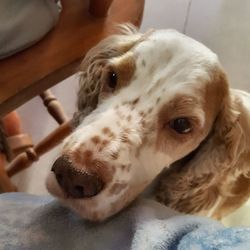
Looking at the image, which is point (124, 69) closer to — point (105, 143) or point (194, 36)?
point (105, 143)

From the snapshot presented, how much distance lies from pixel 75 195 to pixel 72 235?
6 centimetres

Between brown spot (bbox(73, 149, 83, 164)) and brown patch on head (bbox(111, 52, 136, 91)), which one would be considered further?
brown patch on head (bbox(111, 52, 136, 91))

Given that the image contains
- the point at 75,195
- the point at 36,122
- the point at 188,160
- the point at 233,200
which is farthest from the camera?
the point at 36,122

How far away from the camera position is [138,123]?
3.10ft

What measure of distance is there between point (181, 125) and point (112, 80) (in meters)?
0.16

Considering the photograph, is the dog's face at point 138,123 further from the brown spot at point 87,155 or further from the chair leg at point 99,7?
the chair leg at point 99,7

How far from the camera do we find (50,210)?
0.90m

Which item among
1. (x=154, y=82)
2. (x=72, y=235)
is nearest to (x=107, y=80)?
(x=154, y=82)

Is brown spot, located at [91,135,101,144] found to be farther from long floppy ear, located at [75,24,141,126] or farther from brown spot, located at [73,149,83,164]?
Result: long floppy ear, located at [75,24,141,126]

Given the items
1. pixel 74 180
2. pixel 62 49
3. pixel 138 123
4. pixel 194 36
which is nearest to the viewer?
pixel 74 180

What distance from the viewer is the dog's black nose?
0.82 m

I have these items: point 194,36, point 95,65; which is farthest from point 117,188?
point 194,36

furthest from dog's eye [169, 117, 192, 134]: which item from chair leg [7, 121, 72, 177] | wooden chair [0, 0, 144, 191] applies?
chair leg [7, 121, 72, 177]

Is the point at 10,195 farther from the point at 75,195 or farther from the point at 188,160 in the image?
the point at 188,160
